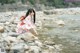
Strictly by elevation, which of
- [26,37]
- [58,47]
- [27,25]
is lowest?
[58,47]

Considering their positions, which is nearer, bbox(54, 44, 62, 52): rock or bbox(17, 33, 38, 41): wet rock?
bbox(54, 44, 62, 52): rock

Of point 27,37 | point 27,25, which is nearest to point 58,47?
point 27,37

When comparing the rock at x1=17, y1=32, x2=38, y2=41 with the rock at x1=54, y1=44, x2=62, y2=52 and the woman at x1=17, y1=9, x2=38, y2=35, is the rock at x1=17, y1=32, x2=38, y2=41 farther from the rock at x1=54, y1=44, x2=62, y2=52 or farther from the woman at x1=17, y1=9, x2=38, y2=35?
the rock at x1=54, y1=44, x2=62, y2=52

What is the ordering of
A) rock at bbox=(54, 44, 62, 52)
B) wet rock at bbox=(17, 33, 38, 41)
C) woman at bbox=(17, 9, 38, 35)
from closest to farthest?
rock at bbox=(54, 44, 62, 52), wet rock at bbox=(17, 33, 38, 41), woman at bbox=(17, 9, 38, 35)

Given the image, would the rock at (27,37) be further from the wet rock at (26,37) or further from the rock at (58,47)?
the rock at (58,47)

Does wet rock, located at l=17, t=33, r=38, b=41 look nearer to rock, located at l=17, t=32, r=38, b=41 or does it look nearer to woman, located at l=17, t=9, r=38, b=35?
rock, located at l=17, t=32, r=38, b=41

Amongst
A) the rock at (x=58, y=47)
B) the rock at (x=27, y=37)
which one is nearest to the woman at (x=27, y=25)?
the rock at (x=27, y=37)

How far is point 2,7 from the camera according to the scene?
6619 centimetres

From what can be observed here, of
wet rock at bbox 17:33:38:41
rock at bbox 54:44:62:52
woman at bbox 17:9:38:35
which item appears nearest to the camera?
rock at bbox 54:44:62:52

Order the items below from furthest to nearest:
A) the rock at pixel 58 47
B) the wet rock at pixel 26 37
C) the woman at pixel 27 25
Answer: the woman at pixel 27 25, the wet rock at pixel 26 37, the rock at pixel 58 47

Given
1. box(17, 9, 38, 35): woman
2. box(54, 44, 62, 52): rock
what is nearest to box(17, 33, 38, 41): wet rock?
box(17, 9, 38, 35): woman

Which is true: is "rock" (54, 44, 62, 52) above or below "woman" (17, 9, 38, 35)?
below

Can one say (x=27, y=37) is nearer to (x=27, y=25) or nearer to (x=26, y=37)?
(x=26, y=37)

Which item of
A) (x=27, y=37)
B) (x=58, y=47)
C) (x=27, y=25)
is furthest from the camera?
(x=27, y=25)
